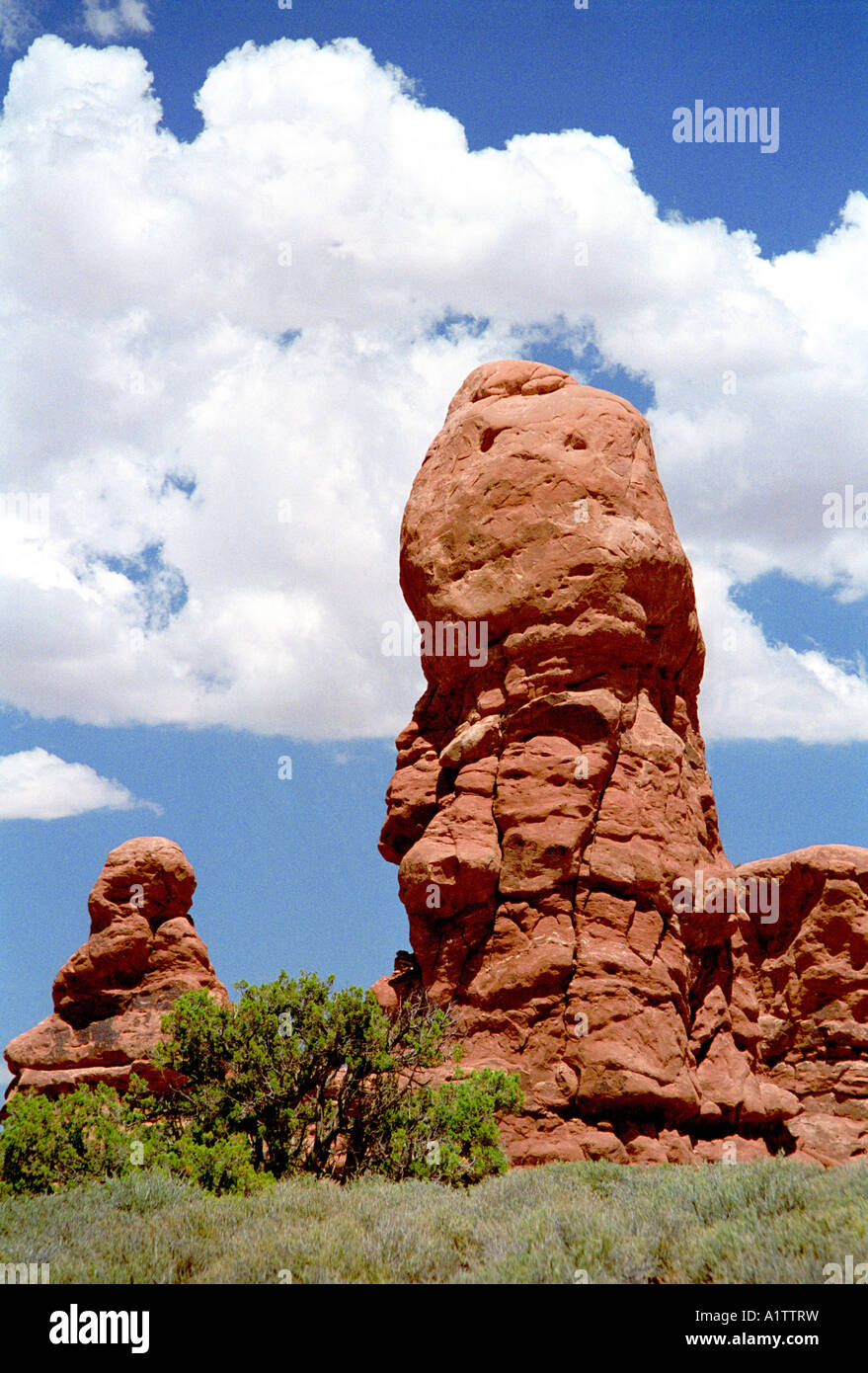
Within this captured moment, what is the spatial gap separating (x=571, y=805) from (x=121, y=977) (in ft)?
40.4

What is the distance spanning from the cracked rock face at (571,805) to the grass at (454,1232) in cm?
321

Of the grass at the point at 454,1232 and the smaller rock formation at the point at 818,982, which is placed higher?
the smaller rock formation at the point at 818,982

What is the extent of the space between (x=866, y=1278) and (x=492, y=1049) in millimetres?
7748

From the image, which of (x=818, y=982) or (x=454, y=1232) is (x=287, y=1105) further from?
(x=818, y=982)

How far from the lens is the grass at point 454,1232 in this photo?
7.84m

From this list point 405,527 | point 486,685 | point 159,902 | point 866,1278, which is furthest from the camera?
point 159,902

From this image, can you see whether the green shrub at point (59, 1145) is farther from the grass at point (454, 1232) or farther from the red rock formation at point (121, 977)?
the red rock formation at point (121, 977)

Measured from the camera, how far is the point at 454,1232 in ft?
29.9

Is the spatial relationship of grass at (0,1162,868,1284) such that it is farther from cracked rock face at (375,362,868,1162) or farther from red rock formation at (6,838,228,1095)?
red rock formation at (6,838,228,1095)

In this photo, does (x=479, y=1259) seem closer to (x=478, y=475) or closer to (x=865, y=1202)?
(x=865, y=1202)

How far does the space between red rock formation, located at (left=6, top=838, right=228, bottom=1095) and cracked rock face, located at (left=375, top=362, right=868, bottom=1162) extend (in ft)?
23.4

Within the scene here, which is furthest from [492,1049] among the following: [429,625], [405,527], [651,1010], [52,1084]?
[52,1084]

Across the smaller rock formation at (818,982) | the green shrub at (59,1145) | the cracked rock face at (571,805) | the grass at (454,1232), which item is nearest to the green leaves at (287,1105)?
the green shrub at (59,1145)

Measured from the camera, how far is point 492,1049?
47.5 feet
